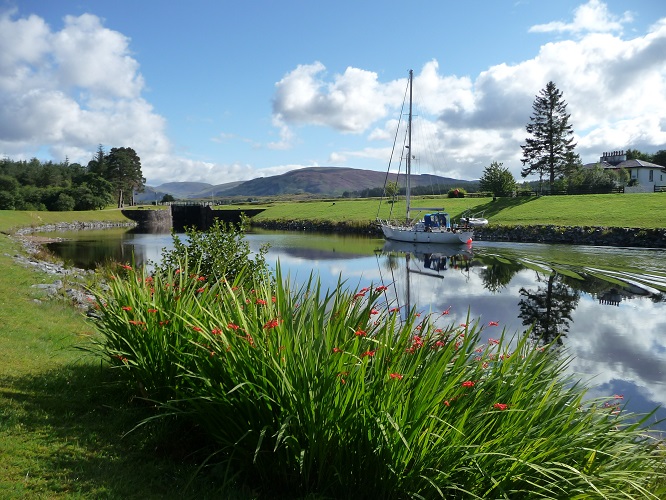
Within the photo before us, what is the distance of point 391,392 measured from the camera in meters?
3.83

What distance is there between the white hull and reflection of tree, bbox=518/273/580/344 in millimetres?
18433

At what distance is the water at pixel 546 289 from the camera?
11773 millimetres

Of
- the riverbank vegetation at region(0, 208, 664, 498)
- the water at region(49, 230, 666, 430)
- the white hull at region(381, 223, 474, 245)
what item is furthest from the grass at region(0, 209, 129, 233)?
the riverbank vegetation at region(0, 208, 664, 498)

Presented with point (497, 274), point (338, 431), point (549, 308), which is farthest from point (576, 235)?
point (338, 431)

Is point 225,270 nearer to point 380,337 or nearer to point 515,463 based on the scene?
point 380,337

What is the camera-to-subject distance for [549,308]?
17953mm

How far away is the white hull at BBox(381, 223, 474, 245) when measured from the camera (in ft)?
138

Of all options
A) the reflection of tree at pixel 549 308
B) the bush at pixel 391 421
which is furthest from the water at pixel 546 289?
the bush at pixel 391 421

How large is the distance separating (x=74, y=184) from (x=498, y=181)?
3180 inches

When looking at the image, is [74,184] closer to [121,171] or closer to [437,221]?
[121,171]

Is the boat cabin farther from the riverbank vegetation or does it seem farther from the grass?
the riverbank vegetation

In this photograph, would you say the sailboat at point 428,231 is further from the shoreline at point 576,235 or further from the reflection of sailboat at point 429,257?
the shoreline at point 576,235

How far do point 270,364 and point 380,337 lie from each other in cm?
104

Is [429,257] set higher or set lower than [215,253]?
lower
